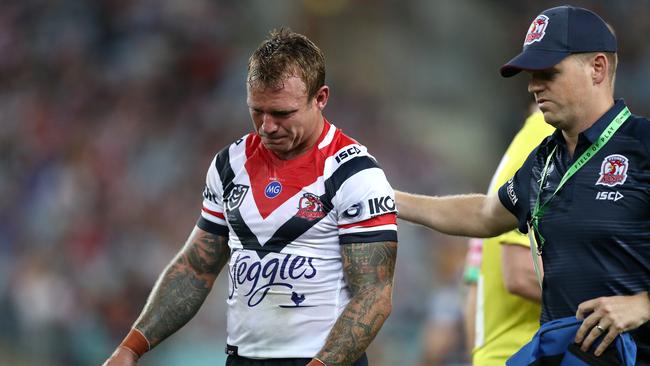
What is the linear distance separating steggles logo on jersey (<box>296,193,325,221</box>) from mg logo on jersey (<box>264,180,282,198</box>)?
11 centimetres

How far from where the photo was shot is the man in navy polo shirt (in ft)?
12.3

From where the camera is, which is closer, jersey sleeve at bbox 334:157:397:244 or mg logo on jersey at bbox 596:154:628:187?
mg logo on jersey at bbox 596:154:628:187

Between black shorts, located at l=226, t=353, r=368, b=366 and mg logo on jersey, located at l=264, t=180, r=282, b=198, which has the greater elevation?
mg logo on jersey, located at l=264, t=180, r=282, b=198

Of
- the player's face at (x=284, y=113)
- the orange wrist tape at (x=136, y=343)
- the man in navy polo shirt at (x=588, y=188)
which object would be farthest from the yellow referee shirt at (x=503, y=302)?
the orange wrist tape at (x=136, y=343)

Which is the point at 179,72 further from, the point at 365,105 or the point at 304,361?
the point at 304,361

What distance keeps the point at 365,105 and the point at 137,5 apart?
10.9 feet

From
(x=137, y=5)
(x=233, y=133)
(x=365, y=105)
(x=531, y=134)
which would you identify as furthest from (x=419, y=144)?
(x=531, y=134)

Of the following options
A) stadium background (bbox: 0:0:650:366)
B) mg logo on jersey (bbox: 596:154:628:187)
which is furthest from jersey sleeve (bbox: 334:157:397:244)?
stadium background (bbox: 0:0:650:366)

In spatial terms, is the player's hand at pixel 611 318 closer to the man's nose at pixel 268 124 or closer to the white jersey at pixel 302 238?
the white jersey at pixel 302 238

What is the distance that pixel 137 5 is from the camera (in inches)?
574

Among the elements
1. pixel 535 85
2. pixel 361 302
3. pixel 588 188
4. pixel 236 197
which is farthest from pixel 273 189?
pixel 588 188

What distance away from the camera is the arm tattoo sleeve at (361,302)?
4035 mm

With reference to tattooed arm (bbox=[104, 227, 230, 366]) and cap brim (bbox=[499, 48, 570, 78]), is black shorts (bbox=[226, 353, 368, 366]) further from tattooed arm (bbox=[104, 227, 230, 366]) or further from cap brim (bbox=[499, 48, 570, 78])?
cap brim (bbox=[499, 48, 570, 78])

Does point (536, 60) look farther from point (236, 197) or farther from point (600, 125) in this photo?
point (236, 197)
